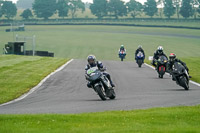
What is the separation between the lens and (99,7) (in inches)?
6388

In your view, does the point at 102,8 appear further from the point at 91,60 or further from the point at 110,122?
the point at 110,122

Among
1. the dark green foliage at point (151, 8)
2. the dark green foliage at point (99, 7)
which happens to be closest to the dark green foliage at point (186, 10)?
the dark green foliage at point (151, 8)

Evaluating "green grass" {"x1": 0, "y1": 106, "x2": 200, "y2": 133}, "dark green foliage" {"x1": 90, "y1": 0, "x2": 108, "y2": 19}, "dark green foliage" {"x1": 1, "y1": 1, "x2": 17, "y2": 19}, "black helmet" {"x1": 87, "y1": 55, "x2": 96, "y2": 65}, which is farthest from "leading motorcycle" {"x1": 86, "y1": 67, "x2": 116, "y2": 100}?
"dark green foliage" {"x1": 1, "y1": 1, "x2": 17, "y2": 19}

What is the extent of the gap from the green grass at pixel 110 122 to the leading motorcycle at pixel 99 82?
3.51m

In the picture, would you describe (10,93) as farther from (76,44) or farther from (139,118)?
(76,44)

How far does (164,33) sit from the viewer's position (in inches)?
3755

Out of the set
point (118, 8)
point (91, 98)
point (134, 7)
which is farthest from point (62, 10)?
point (91, 98)

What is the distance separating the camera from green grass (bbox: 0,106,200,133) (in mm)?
9484

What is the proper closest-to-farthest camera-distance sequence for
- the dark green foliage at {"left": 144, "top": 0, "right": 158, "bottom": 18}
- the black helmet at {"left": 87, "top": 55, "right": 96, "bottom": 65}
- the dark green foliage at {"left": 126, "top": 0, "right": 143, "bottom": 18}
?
1. the black helmet at {"left": 87, "top": 55, "right": 96, "bottom": 65}
2. the dark green foliage at {"left": 144, "top": 0, "right": 158, "bottom": 18}
3. the dark green foliage at {"left": 126, "top": 0, "right": 143, "bottom": 18}

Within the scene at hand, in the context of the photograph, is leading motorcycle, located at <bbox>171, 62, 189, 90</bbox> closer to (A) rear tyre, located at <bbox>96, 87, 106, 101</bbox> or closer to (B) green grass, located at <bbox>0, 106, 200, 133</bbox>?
(A) rear tyre, located at <bbox>96, 87, 106, 101</bbox>

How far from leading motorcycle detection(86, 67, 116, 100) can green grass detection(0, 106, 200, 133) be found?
3513 millimetres

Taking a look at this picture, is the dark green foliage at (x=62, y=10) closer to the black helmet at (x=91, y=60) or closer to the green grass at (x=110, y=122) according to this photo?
the black helmet at (x=91, y=60)

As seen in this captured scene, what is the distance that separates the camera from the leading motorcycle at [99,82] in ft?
51.9

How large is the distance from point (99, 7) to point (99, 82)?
484 ft
